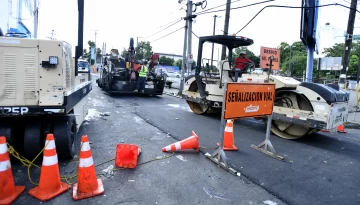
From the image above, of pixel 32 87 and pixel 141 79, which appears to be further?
pixel 141 79

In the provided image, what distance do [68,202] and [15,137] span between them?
5.20ft

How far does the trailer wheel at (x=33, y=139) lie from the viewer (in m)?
3.64

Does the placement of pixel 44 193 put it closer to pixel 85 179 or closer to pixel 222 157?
pixel 85 179

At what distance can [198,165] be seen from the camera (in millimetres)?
4160

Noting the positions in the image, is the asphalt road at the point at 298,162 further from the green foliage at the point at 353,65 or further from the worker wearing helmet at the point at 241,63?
the green foliage at the point at 353,65

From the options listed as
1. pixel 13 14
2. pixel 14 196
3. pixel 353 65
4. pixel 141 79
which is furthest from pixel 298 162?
pixel 353 65

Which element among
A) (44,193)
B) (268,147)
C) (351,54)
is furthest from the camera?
(351,54)

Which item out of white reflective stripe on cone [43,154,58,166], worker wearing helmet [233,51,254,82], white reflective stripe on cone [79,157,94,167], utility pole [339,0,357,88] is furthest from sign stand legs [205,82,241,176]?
utility pole [339,0,357,88]

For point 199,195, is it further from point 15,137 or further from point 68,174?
point 15,137

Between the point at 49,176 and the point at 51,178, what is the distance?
3 centimetres

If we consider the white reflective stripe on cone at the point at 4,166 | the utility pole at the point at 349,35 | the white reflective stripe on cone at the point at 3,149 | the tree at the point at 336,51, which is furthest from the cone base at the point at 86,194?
the tree at the point at 336,51

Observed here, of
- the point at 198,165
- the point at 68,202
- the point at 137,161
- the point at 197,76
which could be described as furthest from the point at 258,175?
the point at 197,76

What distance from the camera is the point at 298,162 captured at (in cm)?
454

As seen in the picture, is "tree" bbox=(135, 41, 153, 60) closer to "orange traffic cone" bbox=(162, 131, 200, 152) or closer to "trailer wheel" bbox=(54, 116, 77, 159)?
"orange traffic cone" bbox=(162, 131, 200, 152)
